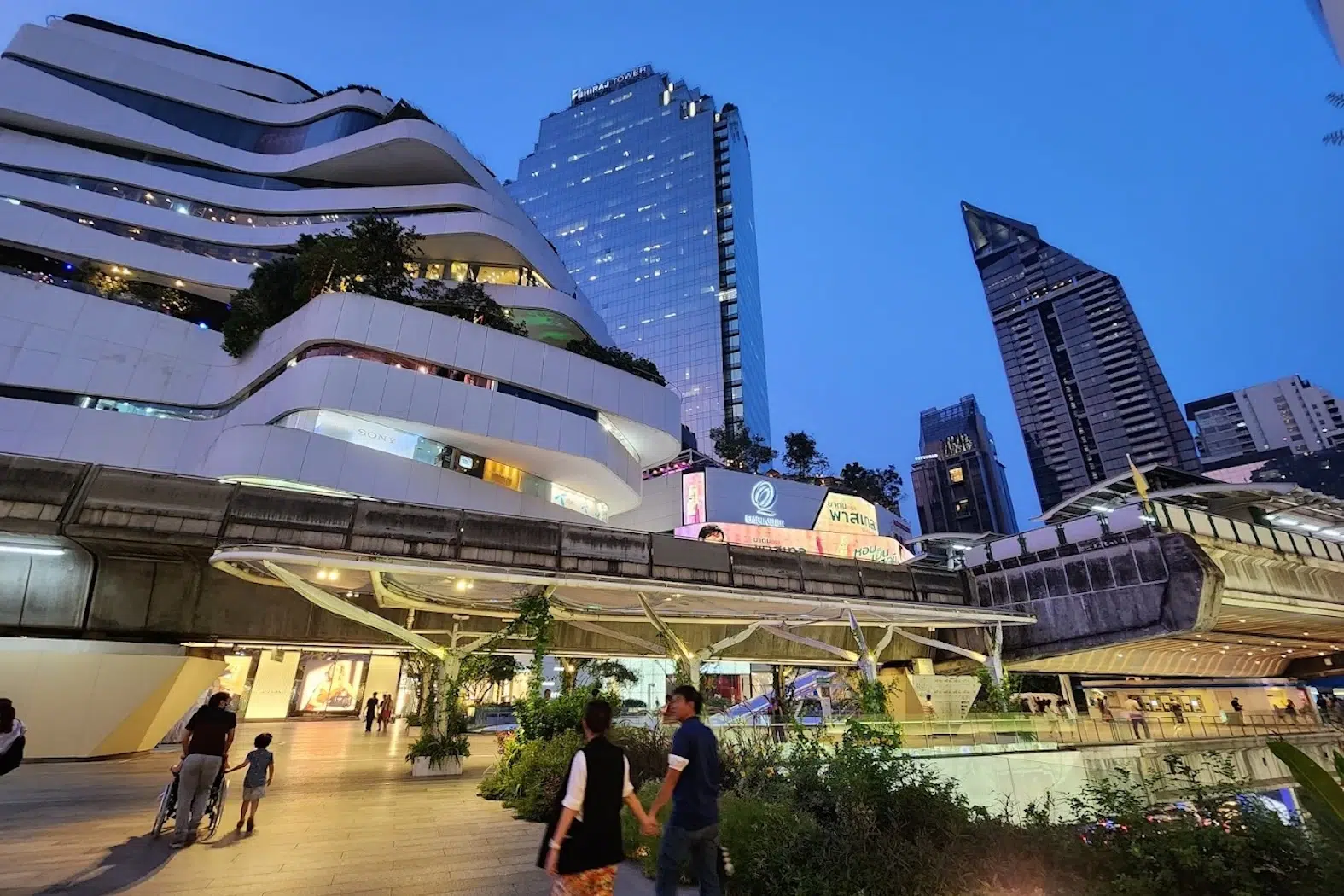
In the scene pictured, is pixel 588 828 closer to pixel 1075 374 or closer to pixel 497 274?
pixel 497 274

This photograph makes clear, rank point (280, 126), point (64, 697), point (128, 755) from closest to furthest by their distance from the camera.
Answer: point (64, 697)
point (128, 755)
point (280, 126)

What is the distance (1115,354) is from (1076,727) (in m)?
163

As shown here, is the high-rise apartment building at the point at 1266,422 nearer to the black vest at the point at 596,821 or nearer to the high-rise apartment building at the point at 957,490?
the high-rise apartment building at the point at 957,490

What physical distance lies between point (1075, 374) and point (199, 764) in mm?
185519

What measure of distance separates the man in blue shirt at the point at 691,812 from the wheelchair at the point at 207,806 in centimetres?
652

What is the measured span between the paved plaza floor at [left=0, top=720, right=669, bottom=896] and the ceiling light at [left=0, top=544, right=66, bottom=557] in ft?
14.5

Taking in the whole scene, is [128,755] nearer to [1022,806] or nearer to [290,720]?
[290,720]

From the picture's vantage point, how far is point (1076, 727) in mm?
18016

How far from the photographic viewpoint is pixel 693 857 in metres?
4.55

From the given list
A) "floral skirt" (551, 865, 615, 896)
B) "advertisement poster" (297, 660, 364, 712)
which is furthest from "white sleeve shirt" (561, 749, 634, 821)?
"advertisement poster" (297, 660, 364, 712)

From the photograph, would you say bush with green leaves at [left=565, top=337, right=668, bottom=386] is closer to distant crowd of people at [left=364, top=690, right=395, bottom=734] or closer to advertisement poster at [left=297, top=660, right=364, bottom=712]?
distant crowd of people at [left=364, top=690, right=395, bottom=734]

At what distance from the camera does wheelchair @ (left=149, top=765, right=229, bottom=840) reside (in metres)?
7.37

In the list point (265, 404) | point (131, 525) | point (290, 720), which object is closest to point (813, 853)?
point (131, 525)

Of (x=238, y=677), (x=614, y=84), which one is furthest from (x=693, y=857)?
(x=614, y=84)
